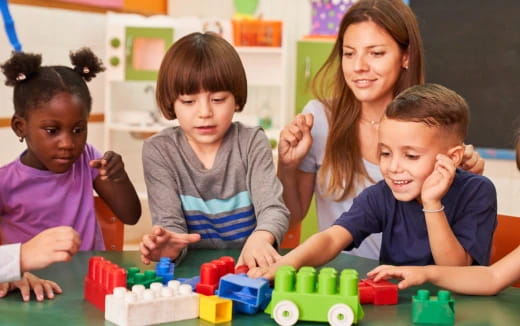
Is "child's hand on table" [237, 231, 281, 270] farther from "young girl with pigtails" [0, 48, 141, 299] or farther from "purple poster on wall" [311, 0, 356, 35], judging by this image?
"purple poster on wall" [311, 0, 356, 35]

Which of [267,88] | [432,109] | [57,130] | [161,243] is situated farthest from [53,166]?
[267,88]

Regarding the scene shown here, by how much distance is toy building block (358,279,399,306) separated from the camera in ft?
4.46

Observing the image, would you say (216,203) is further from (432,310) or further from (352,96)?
(432,310)

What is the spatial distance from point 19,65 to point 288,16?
11.1ft

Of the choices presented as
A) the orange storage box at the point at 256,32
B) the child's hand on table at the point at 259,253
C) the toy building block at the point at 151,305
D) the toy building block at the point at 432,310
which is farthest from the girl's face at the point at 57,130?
the orange storage box at the point at 256,32

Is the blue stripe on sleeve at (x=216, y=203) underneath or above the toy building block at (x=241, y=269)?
above

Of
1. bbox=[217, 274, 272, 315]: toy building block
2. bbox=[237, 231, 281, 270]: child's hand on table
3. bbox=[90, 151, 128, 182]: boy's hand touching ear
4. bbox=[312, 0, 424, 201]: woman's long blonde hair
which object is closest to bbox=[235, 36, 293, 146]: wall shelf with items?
bbox=[312, 0, 424, 201]: woman's long blonde hair

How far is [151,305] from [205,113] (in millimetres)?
704

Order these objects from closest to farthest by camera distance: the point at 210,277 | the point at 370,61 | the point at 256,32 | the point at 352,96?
1. the point at 210,277
2. the point at 370,61
3. the point at 352,96
4. the point at 256,32

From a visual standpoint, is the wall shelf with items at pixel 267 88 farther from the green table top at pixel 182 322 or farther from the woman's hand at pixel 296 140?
the green table top at pixel 182 322

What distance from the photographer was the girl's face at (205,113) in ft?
6.09

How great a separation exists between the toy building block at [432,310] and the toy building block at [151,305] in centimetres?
34

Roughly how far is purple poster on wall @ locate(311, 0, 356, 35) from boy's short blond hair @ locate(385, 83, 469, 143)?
306cm

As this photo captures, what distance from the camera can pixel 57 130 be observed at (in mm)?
1934
